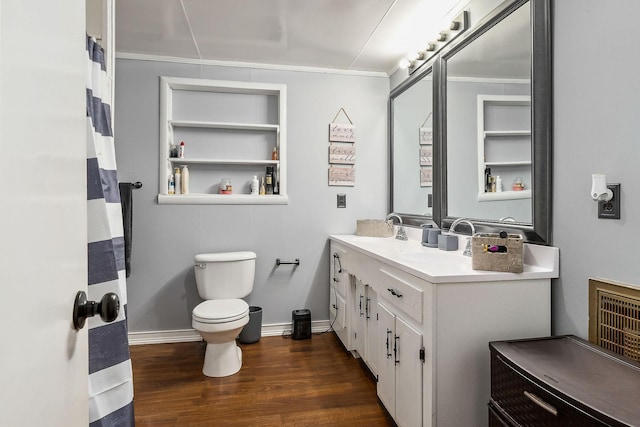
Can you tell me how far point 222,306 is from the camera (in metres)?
2.34

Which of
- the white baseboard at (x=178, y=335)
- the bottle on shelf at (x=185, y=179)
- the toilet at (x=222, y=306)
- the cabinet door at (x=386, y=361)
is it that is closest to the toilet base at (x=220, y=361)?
the toilet at (x=222, y=306)

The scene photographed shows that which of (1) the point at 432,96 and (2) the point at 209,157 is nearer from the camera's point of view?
(1) the point at 432,96

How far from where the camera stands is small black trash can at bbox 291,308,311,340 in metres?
2.81

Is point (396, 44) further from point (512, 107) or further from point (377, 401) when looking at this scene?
point (377, 401)

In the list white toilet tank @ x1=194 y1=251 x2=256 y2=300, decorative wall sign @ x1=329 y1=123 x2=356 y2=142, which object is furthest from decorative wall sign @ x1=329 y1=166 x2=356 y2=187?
white toilet tank @ x1=194 y1=251 x2=256 y2=300

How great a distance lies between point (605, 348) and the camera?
1.19 metres

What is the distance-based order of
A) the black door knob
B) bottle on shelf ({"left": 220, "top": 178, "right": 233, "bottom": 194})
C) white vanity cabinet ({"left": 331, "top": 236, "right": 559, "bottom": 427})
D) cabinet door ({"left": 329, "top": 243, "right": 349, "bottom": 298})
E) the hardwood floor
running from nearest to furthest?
the black door knob
white vanity cabinet ({"left": 331, "top": 236, "right": 559, "bottom": 427})
the hardwood floor
cabinet door ({"left": 329, "top": 243, "right": 349, "bottom": 298})
bottle on shelf ({"left": 220, "top": 178, "right": 233, "bottom": 194})

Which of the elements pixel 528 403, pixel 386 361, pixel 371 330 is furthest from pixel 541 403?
pixel 371 330

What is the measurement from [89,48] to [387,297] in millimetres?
1702

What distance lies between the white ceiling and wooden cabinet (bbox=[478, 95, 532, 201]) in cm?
76

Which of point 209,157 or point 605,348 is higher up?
point 209,157

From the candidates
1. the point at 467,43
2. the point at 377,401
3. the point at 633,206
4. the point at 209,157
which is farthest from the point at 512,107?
the point at 209,157

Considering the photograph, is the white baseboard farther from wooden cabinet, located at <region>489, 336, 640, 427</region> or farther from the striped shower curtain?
wooden cabinet, located at <region>489, 336, 640, 427</region>

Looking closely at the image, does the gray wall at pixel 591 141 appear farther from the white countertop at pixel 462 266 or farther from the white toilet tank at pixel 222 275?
the white toilet tank at pixel 222 275
